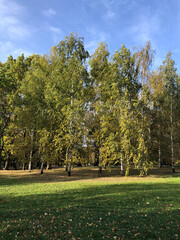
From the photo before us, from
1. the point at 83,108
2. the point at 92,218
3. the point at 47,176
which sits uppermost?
the point at 83,108

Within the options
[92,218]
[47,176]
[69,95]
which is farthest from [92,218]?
[69,95]

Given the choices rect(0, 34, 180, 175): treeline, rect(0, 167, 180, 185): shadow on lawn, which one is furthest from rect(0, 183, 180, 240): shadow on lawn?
rect(0, 34, 180, 175): treeline

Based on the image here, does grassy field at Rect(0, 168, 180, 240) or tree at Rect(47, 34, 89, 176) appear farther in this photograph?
tree at Rect(47, 34, 89, 176)

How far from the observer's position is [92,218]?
7.93 meters

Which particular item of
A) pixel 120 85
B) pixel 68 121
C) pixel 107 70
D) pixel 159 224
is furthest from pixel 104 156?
pixel 159 224

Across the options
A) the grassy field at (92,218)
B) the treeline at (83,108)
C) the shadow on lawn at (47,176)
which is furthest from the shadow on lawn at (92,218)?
the treeline at (83,108)

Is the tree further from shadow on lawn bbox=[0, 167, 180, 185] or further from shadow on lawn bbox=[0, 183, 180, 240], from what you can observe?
shadow on lawn bbox=[0, 183, 180, 240]

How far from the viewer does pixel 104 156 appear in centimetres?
2677

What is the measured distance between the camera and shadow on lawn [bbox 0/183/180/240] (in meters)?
6.45

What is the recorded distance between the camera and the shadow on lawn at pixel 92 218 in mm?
6449

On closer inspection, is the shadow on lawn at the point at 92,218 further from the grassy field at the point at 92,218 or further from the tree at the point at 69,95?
the tree at the point at 69,95

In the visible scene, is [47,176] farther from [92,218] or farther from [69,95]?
[92,218]

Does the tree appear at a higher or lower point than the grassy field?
higher

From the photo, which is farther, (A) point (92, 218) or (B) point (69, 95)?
(B) point (69, 95)
